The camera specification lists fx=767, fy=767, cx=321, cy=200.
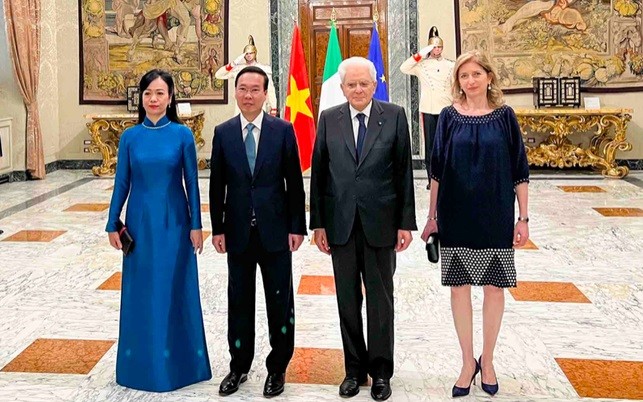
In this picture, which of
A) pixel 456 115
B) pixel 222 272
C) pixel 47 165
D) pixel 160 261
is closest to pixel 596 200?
pixel 222 272

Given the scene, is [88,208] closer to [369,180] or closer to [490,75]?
[369,180]

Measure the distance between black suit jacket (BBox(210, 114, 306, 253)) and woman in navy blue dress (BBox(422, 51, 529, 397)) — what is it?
69 cm

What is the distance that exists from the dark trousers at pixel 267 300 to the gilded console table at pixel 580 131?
8734mm

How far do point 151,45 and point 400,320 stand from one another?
31.0ft

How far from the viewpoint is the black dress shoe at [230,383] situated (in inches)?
152

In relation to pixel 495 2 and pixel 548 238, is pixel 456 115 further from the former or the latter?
pixel 495 2

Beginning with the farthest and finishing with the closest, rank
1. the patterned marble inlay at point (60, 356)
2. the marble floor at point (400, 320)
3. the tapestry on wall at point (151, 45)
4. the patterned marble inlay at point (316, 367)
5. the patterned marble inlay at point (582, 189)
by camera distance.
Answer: the tapestry on wall at point (151, 45), the patterned marble inlay at point (582, 189), the patterned marble inlay at point (60, 356), the patterned marble inlay at point (316, 367), the marble floor at point (400, 320)

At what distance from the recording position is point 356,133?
371cm

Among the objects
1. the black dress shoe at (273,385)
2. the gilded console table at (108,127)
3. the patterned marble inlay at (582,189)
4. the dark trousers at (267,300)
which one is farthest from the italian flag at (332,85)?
the black dress shoe at (273,385)

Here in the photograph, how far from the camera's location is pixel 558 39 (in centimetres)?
1252

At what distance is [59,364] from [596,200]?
7364 mm

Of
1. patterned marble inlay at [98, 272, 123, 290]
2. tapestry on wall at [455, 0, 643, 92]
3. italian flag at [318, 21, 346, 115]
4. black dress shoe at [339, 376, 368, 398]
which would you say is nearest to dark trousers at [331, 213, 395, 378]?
black dress shoe at [339, 376, 368, 398]

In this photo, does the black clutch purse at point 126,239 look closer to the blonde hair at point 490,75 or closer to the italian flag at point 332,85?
the blonde hair at point 490,75

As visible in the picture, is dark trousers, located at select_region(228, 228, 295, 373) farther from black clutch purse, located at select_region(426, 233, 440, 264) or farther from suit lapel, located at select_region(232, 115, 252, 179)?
black clutch purse, located at select_region(426, 233, 440, 264)
